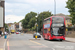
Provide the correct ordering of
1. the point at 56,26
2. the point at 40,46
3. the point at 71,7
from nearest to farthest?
the point at 40,46 < the point at 56,26 < the point at 71,7

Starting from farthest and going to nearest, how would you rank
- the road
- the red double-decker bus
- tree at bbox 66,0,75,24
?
tree at bbox 66,0,75,24, the red double-decker bus, the road

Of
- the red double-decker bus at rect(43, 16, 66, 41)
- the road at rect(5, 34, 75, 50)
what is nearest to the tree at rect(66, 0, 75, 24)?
the red double-decker bus at rect(43, 16, 66, 41)

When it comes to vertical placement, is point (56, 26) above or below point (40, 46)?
above

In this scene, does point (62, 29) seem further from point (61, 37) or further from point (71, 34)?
point (71, 34)

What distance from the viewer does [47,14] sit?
83.8 m

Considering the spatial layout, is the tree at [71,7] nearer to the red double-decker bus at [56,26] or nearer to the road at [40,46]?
the red double-decker bus at [56,26]

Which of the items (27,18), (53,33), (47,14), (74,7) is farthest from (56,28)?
(27,18)

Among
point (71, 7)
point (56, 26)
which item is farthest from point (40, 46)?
point (71, 7)

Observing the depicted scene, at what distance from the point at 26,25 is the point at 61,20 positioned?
310 feet

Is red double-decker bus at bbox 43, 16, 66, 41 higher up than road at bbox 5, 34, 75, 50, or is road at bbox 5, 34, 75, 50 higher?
red double-decker bus at bbox 43, 16, 66, 41

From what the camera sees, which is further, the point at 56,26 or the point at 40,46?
the point at 56,26

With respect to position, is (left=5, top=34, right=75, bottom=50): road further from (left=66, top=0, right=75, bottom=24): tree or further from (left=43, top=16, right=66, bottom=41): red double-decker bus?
(left=66, top=0, right=75, bottom=24): tree

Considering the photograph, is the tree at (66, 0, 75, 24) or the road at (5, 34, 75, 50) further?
the tree at (66, 0, 75, 24)

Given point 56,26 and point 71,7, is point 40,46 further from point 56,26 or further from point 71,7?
point 71,7
